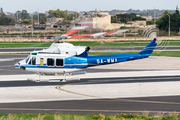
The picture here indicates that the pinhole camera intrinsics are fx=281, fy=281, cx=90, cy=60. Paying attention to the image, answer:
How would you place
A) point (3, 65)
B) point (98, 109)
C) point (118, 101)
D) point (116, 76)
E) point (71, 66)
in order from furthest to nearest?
1. point (3, 65)
2. point (116, 76)
3. point (71, 66)
4. point (118, 101)
5. point (98, 109)

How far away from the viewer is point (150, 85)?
83.1ft

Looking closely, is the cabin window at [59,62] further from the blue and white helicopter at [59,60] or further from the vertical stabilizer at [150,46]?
the vertical stabilizer at [150,46]

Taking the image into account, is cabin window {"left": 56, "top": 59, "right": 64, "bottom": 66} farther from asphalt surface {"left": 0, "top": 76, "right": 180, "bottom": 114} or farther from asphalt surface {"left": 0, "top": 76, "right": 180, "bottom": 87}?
asphalt surface {"left": 0, "top": 76, "right": 180, "bottom": 114}

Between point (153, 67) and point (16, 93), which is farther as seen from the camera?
point (153, 67)

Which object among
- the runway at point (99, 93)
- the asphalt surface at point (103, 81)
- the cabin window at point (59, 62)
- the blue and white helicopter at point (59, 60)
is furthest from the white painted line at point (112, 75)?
the cabin window at point (59, 62)

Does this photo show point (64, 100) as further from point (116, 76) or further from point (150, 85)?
point (116, 76)

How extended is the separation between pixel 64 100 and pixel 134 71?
48.0 feet

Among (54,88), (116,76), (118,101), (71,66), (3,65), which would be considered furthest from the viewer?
(3,65)

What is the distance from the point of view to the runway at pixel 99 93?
1839cm

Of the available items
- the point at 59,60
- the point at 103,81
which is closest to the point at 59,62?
the point at 59,60

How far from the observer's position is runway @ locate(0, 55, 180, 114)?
18.4 metres

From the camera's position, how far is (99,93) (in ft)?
74.0

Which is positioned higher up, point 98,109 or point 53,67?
point 53,67

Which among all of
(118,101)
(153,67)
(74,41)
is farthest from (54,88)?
(74,41)
